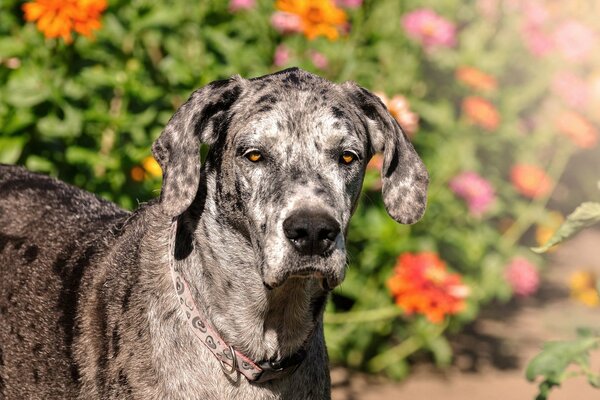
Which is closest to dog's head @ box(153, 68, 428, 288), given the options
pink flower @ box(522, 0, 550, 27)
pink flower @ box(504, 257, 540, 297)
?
pink flower @ box(504, 257, 540, 297)

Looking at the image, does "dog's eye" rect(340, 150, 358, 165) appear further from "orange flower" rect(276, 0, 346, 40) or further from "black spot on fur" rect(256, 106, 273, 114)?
"orange flower" rect(276, 0, 346, 40)

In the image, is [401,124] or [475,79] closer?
[401,124]

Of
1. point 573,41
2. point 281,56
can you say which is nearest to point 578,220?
point 281,56

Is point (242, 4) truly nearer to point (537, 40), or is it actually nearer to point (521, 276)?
point (521, 276)

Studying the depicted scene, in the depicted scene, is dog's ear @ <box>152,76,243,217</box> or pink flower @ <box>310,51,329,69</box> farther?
pink flower @ <box>310,51,329,69</box>

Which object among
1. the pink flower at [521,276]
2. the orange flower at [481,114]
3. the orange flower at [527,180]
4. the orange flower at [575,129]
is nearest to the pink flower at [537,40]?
the orange flower at [575,129]

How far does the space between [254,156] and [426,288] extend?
9.22 ft

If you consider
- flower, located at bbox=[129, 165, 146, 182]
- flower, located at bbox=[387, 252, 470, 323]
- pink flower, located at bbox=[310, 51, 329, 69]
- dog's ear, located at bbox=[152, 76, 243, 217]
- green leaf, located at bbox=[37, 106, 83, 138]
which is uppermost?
dog's ear, located at bbox=[152, 76, 243, 217]

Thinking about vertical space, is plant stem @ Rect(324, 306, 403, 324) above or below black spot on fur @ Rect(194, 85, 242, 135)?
below

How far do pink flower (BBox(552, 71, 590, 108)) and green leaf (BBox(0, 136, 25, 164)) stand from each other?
4638mm

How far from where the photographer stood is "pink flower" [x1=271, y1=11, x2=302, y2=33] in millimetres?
6574

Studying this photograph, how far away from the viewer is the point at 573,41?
28.3ft

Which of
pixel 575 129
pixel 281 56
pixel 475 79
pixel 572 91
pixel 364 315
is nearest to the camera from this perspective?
pixel 281 56

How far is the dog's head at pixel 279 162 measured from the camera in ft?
12.6
